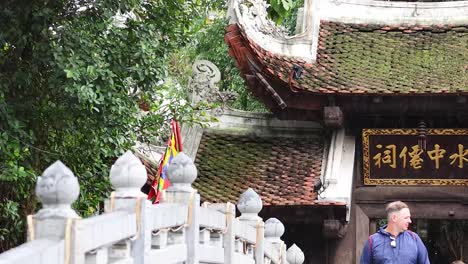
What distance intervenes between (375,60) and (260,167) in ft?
7.20

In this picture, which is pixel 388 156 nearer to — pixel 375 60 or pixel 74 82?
pixel 375 60

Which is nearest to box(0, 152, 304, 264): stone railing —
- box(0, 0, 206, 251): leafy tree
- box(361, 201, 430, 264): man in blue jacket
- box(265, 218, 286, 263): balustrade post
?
box(265, 218, 286, 263): balustrade post

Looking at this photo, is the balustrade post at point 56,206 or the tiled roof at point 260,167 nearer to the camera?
the balustrade post at point 56,206

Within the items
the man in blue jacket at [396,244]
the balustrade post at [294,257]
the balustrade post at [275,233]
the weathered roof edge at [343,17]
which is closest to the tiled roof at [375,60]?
the weathered roof edge at [343,17]

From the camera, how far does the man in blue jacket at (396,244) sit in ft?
25.6

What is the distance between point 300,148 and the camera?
14.7m

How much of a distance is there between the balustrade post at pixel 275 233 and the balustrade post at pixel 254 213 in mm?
618

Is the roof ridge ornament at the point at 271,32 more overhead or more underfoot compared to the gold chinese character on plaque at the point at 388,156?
more overhead

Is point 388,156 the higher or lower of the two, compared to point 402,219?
higher

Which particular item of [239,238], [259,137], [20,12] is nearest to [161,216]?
[239,238]

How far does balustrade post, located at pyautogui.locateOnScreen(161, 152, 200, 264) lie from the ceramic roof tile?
20.8 ft

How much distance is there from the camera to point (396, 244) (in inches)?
310

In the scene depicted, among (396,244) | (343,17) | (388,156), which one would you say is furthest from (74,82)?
(343,17)

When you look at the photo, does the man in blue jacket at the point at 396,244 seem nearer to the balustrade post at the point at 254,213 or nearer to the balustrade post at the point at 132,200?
the balustrade post at the point at 254,213
